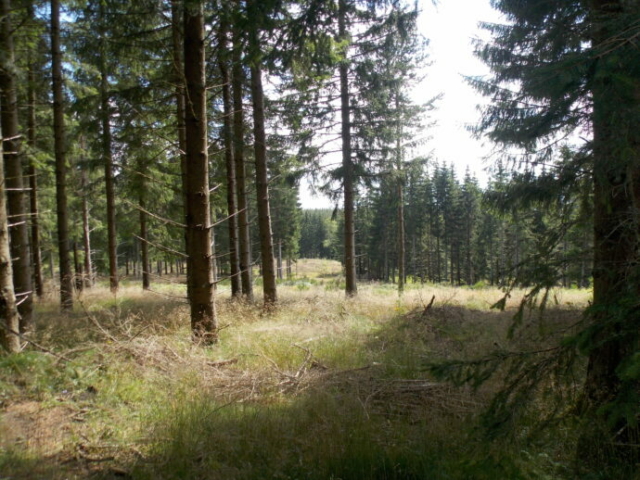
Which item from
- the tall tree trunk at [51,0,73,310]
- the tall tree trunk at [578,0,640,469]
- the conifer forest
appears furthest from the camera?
the tall tree trunk at [51,0,73,310]

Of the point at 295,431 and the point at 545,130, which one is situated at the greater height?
the point at 545,130

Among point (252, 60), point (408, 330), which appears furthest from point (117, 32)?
point (408, 330)

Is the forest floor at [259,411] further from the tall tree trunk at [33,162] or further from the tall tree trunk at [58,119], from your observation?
the tall tree trunk at [33,162]

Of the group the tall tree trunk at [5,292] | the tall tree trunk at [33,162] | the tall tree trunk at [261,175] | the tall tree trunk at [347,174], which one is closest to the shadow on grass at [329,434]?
the tall tree trunk at [5,292]

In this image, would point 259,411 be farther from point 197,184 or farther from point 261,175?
point 261,175

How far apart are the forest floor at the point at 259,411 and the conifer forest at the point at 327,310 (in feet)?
0.09

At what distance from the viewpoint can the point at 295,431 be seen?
346 cm

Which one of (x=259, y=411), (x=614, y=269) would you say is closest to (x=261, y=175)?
(x=259, y=411)

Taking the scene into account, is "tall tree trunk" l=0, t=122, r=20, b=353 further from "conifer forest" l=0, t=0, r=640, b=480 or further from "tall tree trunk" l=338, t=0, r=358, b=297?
"tall tree trunk" l=338, t=0, r=358, b=297

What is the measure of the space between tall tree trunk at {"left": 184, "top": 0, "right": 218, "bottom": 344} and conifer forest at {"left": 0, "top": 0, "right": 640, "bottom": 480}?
1.5 inches

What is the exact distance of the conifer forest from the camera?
264 cm

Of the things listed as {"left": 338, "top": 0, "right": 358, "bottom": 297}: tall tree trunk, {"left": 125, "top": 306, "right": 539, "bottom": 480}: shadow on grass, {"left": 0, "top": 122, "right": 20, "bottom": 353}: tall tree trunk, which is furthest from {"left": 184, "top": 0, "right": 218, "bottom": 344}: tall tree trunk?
{"left": 338, "top": 0, "right": 358, "bottom": 297}: tall tree trunk

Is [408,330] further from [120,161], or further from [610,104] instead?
[120,161]

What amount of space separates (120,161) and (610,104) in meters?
13.1
